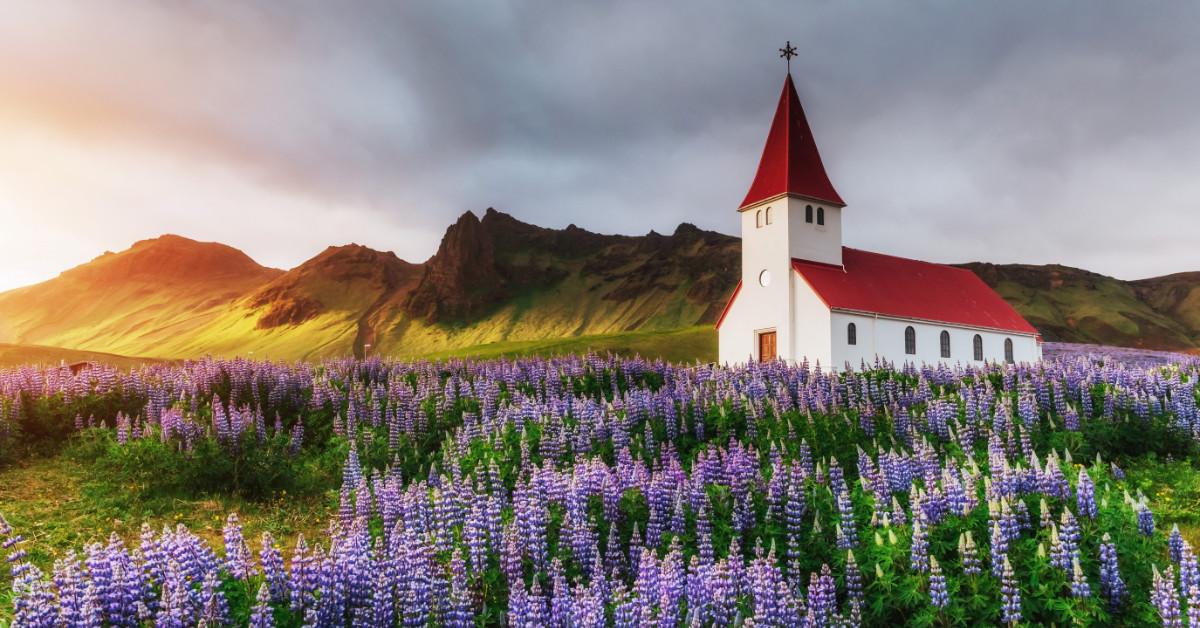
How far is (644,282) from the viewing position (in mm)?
189250

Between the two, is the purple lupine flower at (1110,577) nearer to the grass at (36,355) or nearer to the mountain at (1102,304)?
the grass at (36,355)

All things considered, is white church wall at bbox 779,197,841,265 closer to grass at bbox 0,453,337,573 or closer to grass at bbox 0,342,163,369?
grass at bbox 0,342,163,369

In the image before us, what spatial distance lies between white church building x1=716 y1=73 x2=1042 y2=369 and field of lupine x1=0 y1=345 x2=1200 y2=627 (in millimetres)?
24041

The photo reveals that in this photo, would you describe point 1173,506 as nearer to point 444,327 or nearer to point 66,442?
point 66,442

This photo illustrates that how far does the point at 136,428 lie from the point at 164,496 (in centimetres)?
230

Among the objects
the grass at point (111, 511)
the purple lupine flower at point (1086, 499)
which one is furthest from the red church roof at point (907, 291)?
the purple lupine flower at point (1086, 499)

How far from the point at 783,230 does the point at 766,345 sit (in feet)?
20.7

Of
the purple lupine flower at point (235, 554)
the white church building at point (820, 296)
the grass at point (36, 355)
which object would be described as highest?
the white church building at point (820, 296)

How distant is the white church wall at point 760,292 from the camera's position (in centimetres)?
4453

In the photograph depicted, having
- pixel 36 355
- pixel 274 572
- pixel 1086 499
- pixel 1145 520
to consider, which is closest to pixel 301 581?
pixel 274 572


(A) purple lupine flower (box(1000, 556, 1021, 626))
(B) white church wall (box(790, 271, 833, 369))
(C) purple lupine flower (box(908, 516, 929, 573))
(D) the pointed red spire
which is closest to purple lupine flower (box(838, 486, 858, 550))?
(C) purple lupine flower (box(908, 516, 929, 573))

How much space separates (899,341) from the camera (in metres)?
44.1

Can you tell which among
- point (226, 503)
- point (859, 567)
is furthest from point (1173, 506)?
point (226, 503)

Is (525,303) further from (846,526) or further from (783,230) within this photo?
(846,526)
